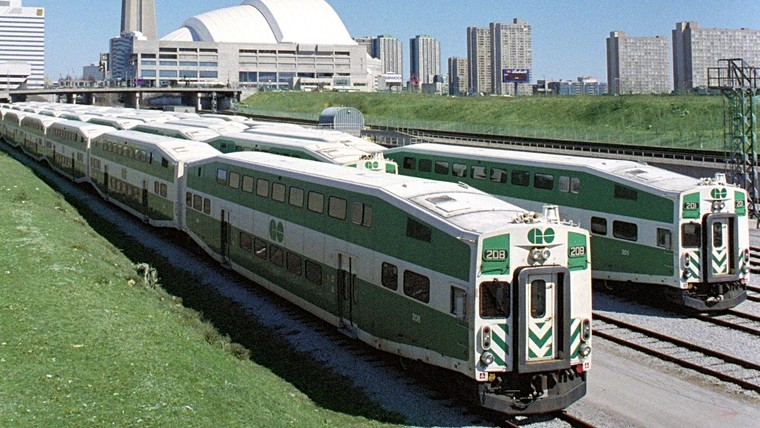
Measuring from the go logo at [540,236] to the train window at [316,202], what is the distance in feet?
25.3

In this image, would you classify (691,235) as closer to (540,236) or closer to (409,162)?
(540,236)

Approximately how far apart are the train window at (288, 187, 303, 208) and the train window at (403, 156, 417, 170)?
1355cm

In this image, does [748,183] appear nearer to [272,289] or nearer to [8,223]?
[272,289]

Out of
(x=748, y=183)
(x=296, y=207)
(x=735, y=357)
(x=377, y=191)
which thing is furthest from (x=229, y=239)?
(x=748, y=183)

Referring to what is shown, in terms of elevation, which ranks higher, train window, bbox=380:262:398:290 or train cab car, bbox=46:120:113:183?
train cab car, bbox=46:120:113:183

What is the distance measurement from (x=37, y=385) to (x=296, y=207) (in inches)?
405

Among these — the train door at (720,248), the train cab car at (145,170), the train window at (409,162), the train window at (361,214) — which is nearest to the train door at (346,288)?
the train window at (361,214)

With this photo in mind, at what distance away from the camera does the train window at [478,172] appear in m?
32.5

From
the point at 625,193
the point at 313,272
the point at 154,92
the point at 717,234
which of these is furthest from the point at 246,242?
the point at 154,92

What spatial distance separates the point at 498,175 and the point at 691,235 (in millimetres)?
9015

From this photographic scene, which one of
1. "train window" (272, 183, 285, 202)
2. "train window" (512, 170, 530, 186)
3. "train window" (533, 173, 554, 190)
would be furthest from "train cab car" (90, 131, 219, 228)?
"train window" (533, 173, 554, 190)

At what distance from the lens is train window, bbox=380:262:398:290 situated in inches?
736

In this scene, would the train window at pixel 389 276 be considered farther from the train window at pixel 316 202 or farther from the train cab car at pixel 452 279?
the train window at pixel 316 202

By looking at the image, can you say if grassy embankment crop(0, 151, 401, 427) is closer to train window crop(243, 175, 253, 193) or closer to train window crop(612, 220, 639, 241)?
train window crop(243, 175, 253, 193)
